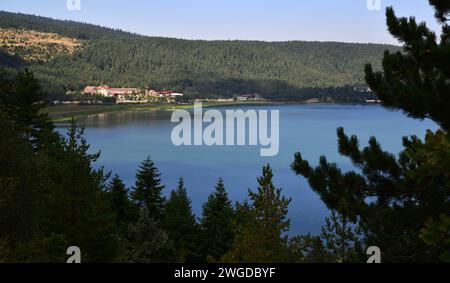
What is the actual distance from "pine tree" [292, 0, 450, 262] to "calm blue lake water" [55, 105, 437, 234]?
14029mm

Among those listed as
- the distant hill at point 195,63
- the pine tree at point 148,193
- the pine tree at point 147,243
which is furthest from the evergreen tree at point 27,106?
the distant hill at point 195,63

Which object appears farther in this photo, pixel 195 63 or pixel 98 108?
pixel 195 63

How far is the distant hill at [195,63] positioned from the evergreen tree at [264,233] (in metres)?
90.3

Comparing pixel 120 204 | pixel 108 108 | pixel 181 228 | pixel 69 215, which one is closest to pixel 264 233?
pixel 69 215

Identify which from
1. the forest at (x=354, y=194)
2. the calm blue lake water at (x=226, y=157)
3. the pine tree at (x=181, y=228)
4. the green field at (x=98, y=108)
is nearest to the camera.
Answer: the forest at (x=354, y=194)

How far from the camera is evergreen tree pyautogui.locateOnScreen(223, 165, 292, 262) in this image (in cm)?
940

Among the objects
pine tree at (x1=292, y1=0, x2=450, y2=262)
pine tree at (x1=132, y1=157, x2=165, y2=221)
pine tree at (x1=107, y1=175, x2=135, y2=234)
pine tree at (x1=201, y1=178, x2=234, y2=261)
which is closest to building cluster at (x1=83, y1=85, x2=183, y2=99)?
pine tree at (x1=132, y1=157, x2=165, y2=221)

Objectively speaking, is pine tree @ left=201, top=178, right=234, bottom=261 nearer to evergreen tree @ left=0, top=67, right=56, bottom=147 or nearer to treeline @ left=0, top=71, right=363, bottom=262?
treeline @ left=0, top=71, right=363, bottom=262

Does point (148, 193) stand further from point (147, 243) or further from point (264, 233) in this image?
point (264, 233)

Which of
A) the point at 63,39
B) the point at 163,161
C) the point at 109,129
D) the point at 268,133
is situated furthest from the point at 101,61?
the point at 163,161

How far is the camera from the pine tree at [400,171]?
7254 mm

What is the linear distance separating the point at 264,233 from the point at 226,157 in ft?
168

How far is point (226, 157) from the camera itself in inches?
2392

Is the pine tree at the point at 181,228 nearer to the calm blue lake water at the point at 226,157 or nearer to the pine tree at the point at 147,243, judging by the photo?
the pine tree at the point at 147,243
